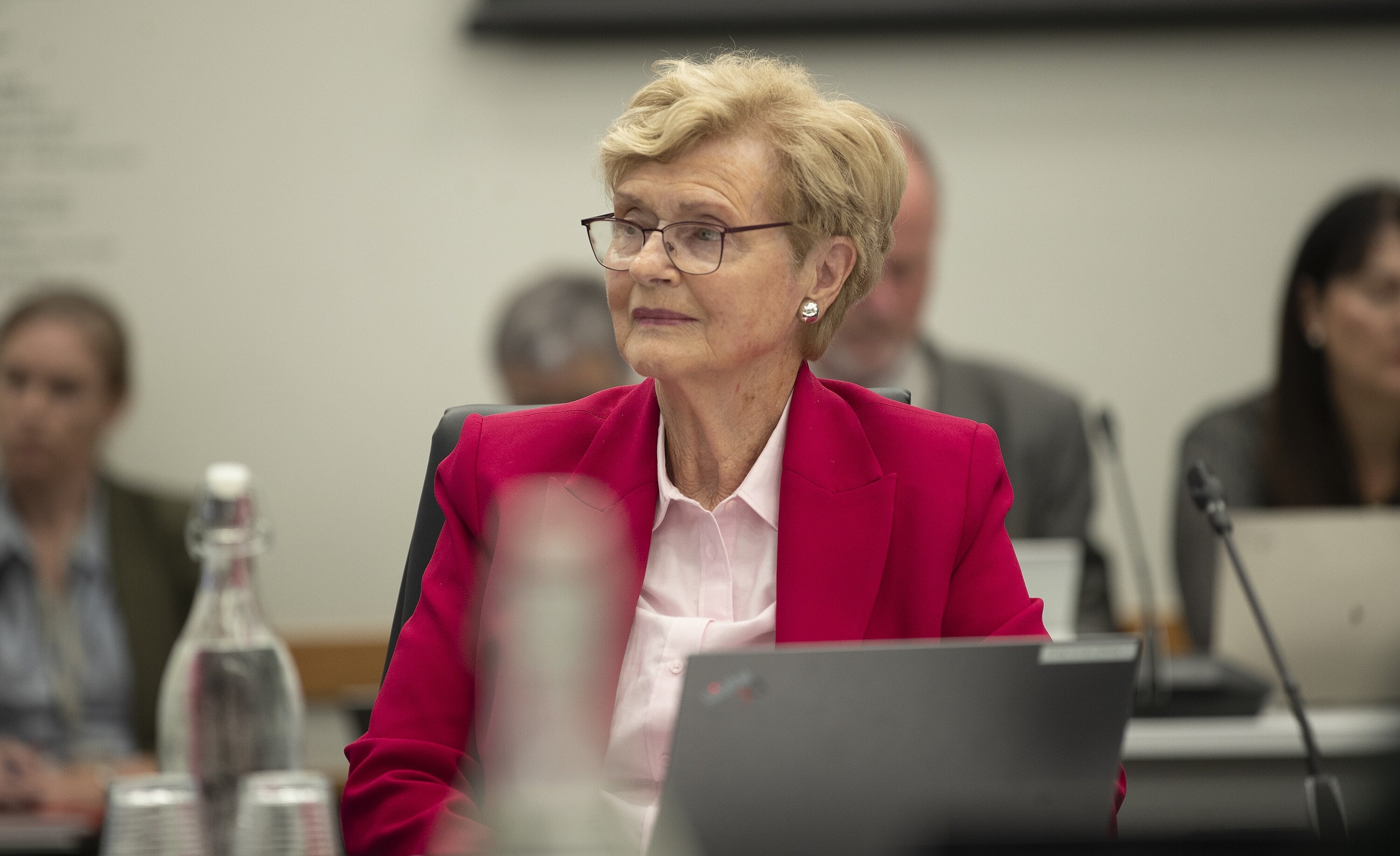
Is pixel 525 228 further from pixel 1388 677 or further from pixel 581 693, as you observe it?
pixel 581 693

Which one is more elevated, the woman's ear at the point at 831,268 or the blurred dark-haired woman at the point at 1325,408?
the woman's ear at the point at 831,268

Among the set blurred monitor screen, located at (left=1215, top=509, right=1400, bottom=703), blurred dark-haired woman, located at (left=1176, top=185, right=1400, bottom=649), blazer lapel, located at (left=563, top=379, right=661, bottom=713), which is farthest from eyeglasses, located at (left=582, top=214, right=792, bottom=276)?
blurred dark-haired woman, located at (left=1176, top=185, right=1400, bottom=649)

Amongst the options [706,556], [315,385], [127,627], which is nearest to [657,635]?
[706,556]

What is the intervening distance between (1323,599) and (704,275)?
1.29 m

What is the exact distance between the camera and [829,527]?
56.7 inches

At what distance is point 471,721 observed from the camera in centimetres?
140

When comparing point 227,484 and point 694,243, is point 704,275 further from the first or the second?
point 227,484

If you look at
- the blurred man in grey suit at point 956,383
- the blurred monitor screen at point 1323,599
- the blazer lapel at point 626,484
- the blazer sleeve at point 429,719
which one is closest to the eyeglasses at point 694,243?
the blazer lapel at point 626,484

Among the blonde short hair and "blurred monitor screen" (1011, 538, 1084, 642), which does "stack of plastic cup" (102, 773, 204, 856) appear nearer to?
the blonde short hair

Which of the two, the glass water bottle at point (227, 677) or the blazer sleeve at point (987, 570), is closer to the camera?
the glass water bottle at point (227, 677)

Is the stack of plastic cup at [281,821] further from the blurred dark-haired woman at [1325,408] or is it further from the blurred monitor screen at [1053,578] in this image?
the blurred dark-haired woman at [1325,408]

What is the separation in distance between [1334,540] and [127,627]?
2.20 metres

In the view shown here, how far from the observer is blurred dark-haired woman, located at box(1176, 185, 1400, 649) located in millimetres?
2775

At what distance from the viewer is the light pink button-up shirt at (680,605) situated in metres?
1.38
